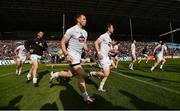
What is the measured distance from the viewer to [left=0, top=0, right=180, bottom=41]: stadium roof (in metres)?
49.5

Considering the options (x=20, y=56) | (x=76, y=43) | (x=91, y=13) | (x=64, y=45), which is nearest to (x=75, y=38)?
(x=76, y=43)

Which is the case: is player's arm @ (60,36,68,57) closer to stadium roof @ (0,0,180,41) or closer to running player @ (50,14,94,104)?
running player @ (50,14,94,104)

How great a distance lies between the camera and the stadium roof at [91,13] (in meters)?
49.5

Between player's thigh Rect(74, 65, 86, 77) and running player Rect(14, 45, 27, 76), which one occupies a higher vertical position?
running player Rect(14, 45, 27, 76)

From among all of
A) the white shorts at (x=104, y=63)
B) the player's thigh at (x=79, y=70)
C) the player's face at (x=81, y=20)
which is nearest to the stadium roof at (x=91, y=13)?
the white shorts at (x=104, y=63)

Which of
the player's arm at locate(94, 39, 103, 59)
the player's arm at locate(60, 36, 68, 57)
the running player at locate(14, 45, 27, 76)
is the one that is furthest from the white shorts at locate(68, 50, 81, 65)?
the running player at locate(14, 45, 27, 76)

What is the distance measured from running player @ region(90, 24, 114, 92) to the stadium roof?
127ft

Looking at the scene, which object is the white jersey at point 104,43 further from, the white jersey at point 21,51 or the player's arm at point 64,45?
the white jersey at point 21,51

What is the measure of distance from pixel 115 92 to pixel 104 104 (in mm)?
2030

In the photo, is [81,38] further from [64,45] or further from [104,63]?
[104,63]

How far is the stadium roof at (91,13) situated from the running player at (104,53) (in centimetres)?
3882

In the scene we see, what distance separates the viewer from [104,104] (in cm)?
776

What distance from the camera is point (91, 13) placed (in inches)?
2099

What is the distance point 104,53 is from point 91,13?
43.5 meters
